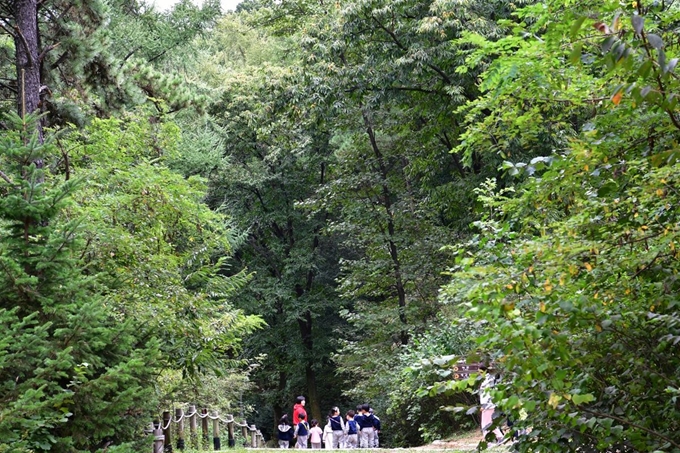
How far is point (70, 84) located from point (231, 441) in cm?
857

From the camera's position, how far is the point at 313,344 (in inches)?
1158

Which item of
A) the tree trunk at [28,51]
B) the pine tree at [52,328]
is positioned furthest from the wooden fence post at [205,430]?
the pine tree at [52,328]

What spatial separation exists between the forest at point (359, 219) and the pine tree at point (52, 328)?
30 millimetres

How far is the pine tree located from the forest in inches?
1.2


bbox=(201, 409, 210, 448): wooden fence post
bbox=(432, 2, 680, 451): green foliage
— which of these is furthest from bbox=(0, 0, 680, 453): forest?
bbox=(201, 409, 210, 448): wooden fence post

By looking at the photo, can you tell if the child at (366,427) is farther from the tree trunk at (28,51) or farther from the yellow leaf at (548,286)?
the yellow leaf at (548,286)

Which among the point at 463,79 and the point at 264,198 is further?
the point at 264,198

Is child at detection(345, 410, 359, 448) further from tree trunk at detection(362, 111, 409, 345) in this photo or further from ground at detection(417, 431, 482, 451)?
tree trunk at detection(362, 111, 409, 345)

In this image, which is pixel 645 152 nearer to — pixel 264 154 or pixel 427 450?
pixel 427 450

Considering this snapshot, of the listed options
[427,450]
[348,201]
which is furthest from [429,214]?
[427,450]

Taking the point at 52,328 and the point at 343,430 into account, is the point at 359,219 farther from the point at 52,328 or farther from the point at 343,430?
the point at 52,328

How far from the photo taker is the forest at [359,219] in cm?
432

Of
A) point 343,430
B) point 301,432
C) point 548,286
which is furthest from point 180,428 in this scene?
point 548,286

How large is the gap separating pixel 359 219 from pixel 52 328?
15.4 m
